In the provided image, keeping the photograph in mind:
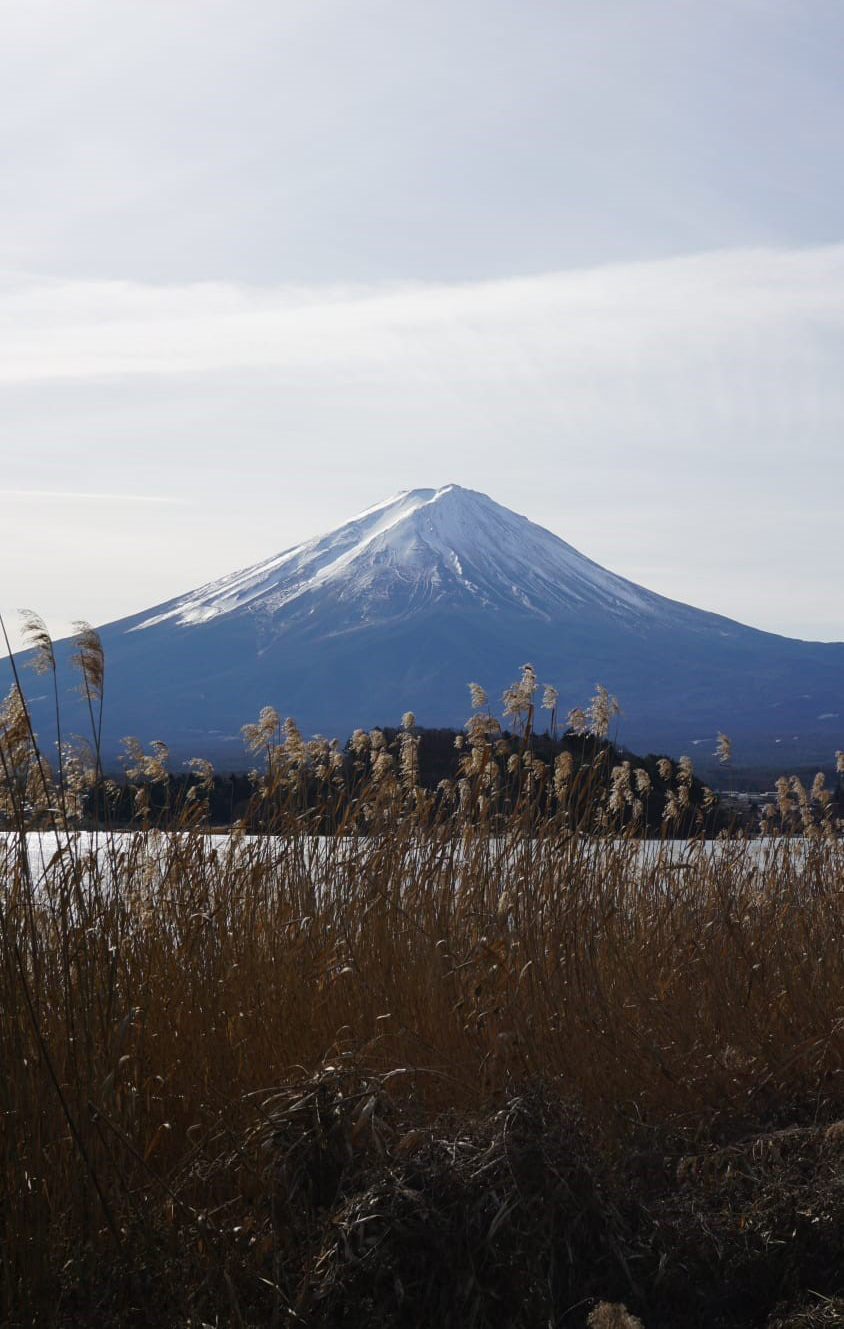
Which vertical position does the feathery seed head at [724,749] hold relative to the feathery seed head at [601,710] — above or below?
below

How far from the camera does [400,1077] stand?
3.63 metres

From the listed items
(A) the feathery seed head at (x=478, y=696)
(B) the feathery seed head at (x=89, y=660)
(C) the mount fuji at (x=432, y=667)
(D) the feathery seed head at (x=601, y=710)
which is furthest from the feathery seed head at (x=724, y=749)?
(C) the mount fuji at (x=432, y=667)

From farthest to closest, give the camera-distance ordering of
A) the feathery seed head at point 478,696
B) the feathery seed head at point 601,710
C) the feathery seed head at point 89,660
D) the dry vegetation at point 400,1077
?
the feathery seed head at point 601,710, the feathery seed head at point 478,696, the feathery seed head at point 89,660, the dry vegetation at point 400,1077

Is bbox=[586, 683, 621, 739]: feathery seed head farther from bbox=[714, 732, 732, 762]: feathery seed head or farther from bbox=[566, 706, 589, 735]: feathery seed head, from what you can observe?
bbox=[714, 732, 732, 762]: feathery seed head

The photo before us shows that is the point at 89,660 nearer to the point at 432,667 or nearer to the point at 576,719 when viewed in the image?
the point at 576,719

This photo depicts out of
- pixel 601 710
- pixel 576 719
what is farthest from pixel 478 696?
pixel 601 710

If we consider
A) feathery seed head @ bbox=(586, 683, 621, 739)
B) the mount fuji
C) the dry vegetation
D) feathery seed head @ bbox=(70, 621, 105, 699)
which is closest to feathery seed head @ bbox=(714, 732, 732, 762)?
feathery seed head @ bbox=(586, 683, 621, 739)

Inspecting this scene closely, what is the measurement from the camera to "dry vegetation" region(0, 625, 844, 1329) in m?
2.62

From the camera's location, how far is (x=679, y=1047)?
4.09 metres

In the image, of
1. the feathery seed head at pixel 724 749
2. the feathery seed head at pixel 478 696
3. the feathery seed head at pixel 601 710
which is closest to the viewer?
the feathery seed head at pixel 478 696

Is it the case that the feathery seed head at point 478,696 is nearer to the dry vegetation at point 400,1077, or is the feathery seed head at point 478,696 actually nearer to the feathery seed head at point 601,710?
the dry vegetation at point 400,1077

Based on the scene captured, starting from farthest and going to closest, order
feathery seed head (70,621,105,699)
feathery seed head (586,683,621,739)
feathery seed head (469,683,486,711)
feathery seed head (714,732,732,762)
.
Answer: feathery seed head (714,732,732,762), feathery seed head (586,683,621,739), feathery seed head (469,683,486,711), feathery seed head (70,621,105,699)

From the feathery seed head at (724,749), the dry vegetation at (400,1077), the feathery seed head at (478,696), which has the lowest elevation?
the dry vegetation at (400,1077)

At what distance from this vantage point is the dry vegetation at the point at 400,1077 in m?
2.62
